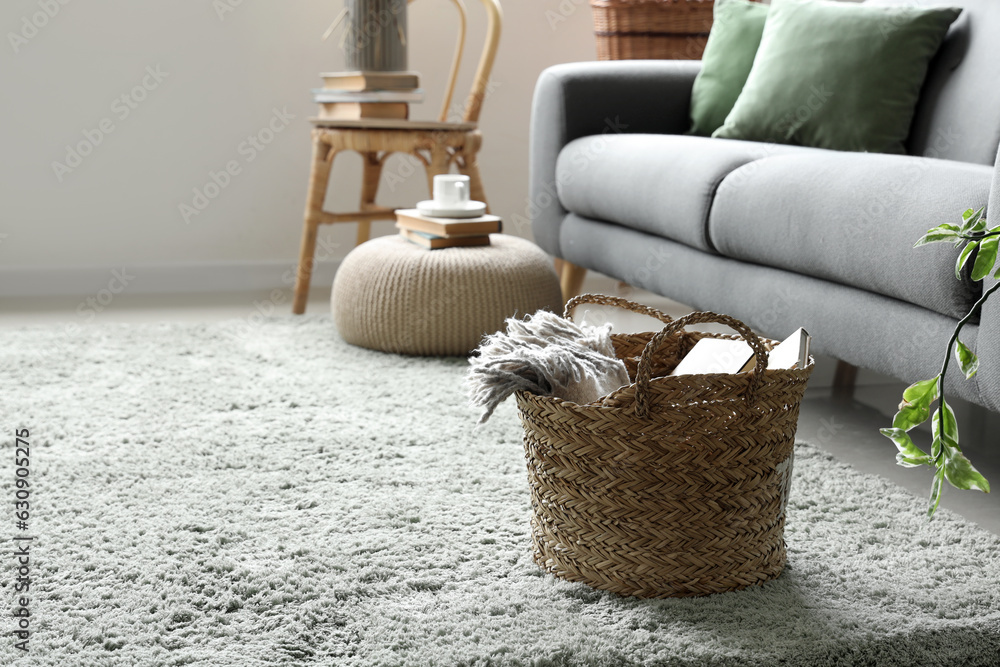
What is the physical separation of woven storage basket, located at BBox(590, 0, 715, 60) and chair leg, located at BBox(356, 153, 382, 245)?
0.82 m

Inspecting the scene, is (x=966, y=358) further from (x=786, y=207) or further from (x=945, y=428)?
(x=786, y=207)

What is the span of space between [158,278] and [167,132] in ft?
1.56

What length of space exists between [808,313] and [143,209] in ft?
7.49

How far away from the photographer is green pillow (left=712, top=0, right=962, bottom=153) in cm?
212

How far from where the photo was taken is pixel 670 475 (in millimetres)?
1037

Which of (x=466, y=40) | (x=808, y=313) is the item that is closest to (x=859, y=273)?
(x=808, y=313)

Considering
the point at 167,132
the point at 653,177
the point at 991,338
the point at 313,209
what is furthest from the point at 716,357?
the point at 167,132

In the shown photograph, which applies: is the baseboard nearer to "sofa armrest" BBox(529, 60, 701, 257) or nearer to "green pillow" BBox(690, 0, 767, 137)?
"sofa armrest" BBox(529, 60, 701, 257)

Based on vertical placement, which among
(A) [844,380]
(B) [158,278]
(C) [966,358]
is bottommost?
(A) [844,380]

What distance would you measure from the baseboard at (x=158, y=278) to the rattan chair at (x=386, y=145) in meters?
0.49

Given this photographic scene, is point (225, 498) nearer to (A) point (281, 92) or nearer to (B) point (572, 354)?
(B) point (572, 354)

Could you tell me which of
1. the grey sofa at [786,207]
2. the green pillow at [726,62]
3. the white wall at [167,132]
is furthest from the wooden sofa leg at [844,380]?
the white wall at [167,132]

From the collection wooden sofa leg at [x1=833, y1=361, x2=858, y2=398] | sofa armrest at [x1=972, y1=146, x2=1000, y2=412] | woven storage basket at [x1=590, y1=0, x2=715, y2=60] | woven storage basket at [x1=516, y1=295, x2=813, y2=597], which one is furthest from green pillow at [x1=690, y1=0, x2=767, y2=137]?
woven storage basket at [x1=516, y1=295, x2=813, y2=597]

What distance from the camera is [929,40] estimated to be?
2111 millimetres
